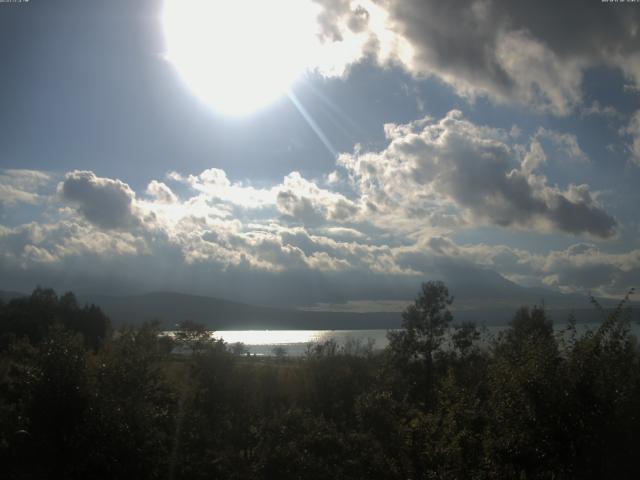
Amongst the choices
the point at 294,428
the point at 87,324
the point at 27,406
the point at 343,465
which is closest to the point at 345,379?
the point at 294,428

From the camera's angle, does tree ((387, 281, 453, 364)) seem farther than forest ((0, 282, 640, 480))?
Yes

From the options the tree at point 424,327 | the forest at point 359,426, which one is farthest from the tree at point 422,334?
the forest at point 359,426

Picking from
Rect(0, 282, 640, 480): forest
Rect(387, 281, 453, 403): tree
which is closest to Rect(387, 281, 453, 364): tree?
Rect(387, 281, 453, 403): tree

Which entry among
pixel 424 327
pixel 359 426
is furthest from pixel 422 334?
pixel 359 426

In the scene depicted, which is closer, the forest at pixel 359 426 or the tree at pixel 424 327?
the forest at pixel 359 426

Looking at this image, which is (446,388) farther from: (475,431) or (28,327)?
(28,327)

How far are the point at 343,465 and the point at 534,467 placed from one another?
776 centimetres

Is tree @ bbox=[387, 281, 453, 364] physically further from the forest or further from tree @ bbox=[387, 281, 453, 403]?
the forest

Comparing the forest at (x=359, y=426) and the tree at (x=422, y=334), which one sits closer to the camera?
the forest at (x=359, y=426)

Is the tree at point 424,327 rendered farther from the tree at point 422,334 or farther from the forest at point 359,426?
the forest at point 359,426

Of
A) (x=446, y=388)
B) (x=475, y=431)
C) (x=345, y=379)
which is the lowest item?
(x=345, y=379)

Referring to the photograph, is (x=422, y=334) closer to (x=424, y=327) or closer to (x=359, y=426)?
(x=424, y=327)

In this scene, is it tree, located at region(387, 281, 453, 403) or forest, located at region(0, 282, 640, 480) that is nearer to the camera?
forest, located at region(0, 282, 640, 480)

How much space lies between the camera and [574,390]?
35.6ft
